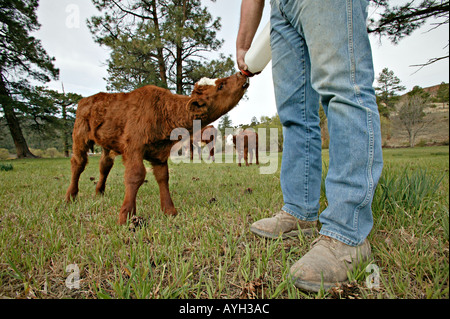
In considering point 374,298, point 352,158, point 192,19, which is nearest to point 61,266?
point 374,298

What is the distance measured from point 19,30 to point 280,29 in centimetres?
2159

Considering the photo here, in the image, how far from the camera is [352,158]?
3.54ft

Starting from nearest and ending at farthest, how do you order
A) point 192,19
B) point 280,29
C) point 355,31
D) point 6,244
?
point 355,31 → point 6,244 → point 280,29 → point 192,19

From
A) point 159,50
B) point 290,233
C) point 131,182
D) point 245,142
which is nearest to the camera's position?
point 290,233

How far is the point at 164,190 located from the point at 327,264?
64.4 inches

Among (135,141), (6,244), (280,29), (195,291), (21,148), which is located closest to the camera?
(195,291)

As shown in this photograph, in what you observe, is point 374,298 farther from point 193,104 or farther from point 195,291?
point 193,104

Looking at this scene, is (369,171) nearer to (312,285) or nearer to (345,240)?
(345,240)

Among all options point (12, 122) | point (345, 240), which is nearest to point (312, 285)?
point (345, 240)

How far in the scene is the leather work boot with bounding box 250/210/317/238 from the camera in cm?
149

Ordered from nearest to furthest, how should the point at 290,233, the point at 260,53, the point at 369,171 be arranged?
the point at 369,171, the point at 290,233, the point at 260,53

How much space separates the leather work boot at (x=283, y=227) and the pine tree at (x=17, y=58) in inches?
764

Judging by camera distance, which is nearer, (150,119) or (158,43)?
(150,119)

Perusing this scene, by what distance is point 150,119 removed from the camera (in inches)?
83.0
